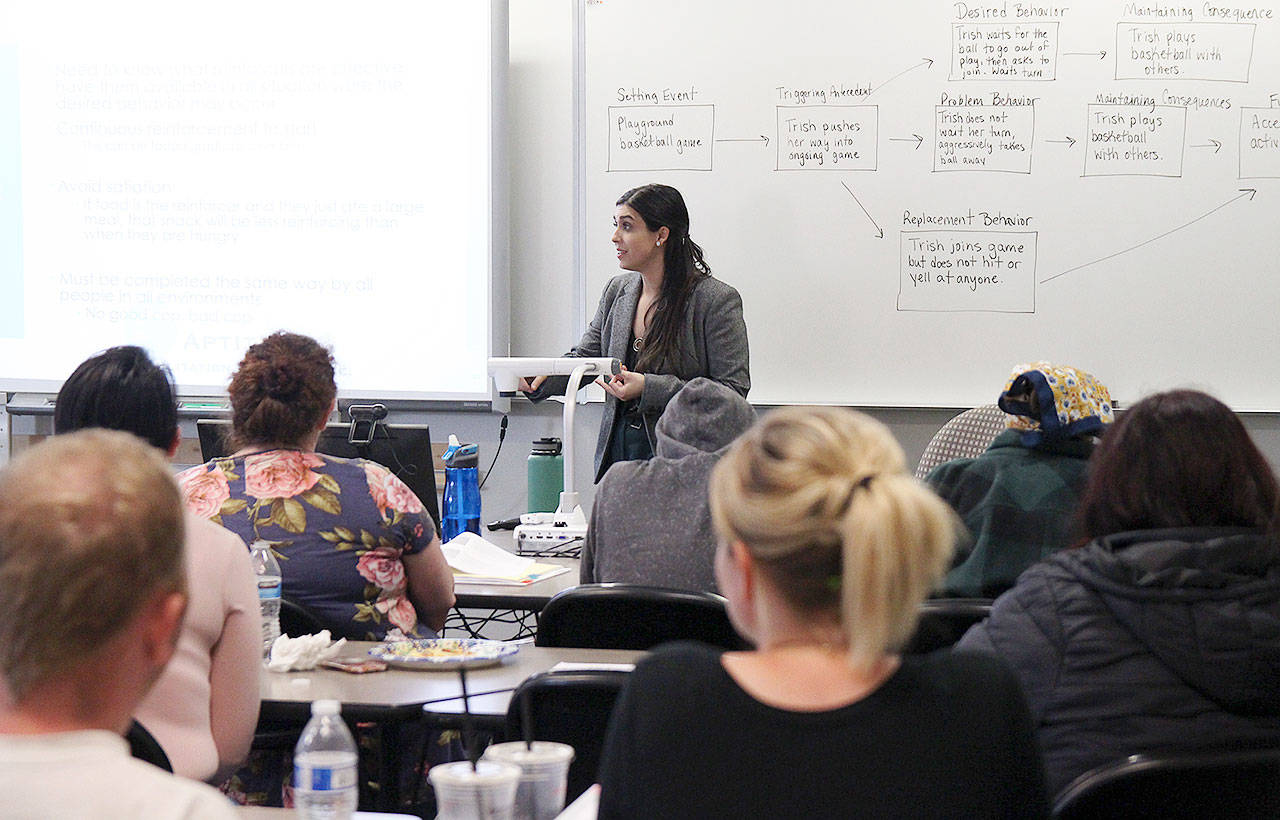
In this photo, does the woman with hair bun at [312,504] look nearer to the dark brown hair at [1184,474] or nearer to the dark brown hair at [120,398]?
the dark brown hair at [120,398]

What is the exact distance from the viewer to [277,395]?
7.84 feet

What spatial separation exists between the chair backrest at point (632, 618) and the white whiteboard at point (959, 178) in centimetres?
222

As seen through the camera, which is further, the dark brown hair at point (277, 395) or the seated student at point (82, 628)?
the dark brown hair at point (277, 395)

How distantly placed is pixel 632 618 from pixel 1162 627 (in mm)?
927

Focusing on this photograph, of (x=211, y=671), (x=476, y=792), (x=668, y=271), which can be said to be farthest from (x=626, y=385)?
(x=476, y=792)

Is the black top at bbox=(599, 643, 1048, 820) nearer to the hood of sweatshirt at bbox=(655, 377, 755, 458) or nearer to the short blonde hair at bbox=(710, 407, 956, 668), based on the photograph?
the short blonde hair at bbox=(710, 407, 956, 668)

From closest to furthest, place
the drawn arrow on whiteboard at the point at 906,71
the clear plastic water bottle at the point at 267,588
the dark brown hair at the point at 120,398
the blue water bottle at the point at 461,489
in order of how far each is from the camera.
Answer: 1. the dark brown hair at the point at 120,398
2. the clear plastic water bottle at the point at 267,588
3. the blue water bottle at the point at 461,489
4. the drawn arrow on whiteboard at the point at 906,71

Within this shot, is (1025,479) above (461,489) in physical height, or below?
above

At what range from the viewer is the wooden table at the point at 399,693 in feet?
5.86

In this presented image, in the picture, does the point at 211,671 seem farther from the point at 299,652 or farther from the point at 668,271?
the point at 668,271

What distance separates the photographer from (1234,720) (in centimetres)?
148

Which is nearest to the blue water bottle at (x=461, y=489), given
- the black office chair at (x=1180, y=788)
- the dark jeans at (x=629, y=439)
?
the dark jeans at (x=629, y=439)

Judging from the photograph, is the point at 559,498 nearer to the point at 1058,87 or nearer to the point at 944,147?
Result: the point at 944,147

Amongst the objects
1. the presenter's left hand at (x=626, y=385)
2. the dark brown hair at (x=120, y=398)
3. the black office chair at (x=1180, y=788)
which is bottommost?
the black office chair at (x=1180, y=788)
